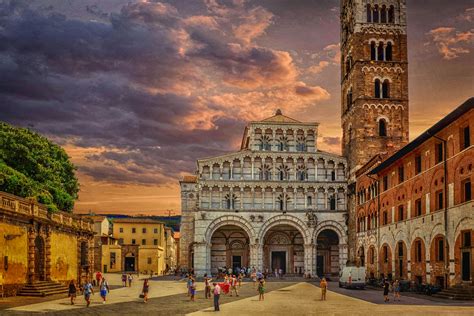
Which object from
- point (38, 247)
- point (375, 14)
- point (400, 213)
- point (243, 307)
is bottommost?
point (243, 307)

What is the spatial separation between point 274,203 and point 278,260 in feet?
26.9

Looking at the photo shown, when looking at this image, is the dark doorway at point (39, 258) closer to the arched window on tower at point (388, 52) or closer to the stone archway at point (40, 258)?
the stone archway at point (40, 258)

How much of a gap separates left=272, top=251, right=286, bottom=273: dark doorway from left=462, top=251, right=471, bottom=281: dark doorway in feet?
139

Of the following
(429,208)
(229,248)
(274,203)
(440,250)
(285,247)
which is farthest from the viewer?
(285,247)

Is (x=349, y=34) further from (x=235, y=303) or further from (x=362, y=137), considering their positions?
(x=235, y=303)

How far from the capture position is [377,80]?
75.5 metres

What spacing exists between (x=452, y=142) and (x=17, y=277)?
91.8 feet

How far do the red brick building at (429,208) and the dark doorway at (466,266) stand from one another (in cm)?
5

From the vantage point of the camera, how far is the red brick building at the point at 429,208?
37.2 meters

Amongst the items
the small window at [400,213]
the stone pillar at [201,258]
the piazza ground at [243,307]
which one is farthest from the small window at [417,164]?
the stone pillar at [201,258]

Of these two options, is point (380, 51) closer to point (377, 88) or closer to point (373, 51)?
point (373, 51)

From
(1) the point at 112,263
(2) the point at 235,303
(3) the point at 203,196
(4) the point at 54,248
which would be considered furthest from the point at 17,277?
(1) the point at 112,263

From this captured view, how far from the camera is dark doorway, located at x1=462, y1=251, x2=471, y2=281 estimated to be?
36.7m

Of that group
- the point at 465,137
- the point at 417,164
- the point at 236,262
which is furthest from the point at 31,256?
the point at 236,262
